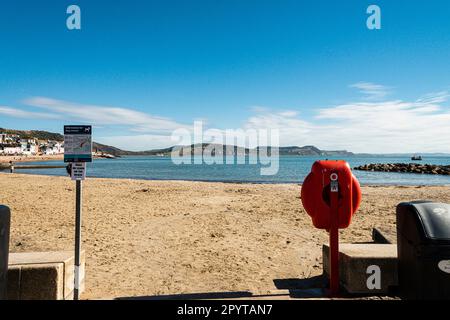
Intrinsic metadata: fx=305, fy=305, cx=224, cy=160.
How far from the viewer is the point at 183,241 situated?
7477 millimetres

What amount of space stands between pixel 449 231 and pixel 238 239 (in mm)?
5158

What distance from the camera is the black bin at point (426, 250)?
3.08 m

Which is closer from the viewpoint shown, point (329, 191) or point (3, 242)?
point (3, 242)

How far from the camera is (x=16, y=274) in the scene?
369 cm

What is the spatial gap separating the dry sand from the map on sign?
2.03 m

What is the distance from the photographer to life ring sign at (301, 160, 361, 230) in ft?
13.3

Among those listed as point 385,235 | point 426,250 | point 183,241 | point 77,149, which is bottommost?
point 183,241

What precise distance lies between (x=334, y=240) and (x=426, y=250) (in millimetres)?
1179

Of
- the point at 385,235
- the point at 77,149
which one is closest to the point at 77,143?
the point at 77,149

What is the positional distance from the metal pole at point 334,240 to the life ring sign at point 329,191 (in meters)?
0.03

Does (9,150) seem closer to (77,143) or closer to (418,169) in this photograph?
(418,169)

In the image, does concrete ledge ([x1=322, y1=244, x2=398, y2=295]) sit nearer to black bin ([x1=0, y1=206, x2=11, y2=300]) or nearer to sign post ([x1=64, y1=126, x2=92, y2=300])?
sign post ([x1=64, y1=126, x2=92, y2=300])

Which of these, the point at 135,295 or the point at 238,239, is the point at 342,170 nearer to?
the point at 135,295
